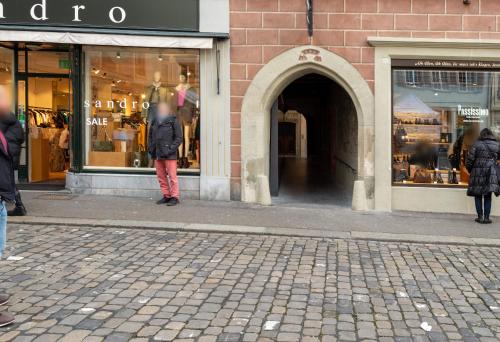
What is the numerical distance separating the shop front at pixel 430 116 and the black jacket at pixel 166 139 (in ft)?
12.5

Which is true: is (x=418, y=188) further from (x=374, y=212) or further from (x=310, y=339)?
(x=310, y=339)

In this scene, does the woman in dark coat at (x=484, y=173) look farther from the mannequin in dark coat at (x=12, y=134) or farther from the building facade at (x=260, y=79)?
the mannequin in dark coat at (x=12, y=134)

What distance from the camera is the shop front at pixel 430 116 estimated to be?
34.6ft

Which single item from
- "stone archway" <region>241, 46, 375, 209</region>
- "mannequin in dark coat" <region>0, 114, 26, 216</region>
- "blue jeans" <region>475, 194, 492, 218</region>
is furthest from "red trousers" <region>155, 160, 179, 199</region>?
"blue jeans" <region>475, 194, 492, 218</region>

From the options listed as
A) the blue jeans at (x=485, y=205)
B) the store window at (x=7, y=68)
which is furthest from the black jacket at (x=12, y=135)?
the store window at (x=7, y=68)

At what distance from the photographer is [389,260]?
692cm

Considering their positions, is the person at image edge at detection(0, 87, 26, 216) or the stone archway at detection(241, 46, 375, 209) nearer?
the person at image edge at detection(0, 87, 26, 216)

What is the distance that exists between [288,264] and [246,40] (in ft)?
18.2

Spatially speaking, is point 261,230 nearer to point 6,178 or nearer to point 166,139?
point 166,139

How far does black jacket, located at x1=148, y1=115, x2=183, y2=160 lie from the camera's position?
1009 cm

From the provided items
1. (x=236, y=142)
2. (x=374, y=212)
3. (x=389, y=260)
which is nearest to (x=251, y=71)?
(x=236, y=142)

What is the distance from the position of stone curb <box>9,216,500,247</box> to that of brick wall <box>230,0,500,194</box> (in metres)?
3.40

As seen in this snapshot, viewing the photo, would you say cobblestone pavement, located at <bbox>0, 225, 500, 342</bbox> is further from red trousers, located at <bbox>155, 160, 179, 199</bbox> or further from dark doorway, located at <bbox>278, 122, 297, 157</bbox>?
dark doorway, located at <bbox>278, 122, 297, 157</bbox>

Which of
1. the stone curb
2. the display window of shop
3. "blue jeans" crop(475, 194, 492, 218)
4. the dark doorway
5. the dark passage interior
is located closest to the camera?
the stone curb
